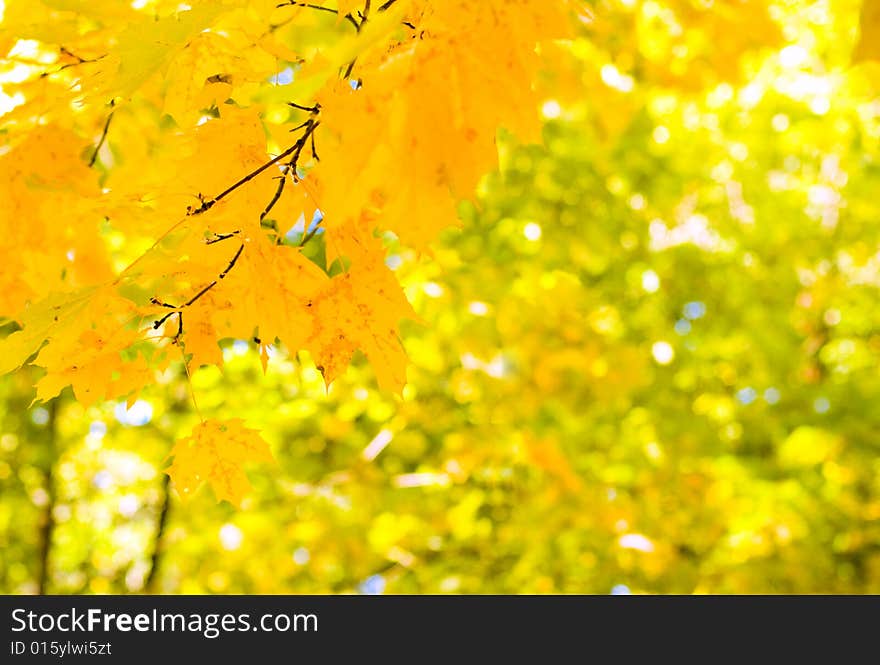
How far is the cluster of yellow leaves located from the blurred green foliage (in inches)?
50.2

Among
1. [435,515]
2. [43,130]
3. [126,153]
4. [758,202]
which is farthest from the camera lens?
[758,202]

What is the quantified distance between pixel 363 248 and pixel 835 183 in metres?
3.53

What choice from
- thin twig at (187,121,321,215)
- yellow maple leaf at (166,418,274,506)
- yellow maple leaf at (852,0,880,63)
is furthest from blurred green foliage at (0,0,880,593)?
yellow maple leaf at (852,0,880,63)

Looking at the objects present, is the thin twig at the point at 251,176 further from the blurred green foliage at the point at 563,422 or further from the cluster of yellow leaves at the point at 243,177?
the blurred green foliage at the point at 563,422

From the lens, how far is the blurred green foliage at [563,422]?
2568 millimetres

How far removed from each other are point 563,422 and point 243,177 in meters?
1.95

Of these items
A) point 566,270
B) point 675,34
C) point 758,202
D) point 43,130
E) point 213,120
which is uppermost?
point 675,34

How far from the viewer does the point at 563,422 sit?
Result: 2.69m

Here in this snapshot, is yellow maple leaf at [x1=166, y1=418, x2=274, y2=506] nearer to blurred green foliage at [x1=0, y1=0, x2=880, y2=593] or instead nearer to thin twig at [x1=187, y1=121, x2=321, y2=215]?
thin twig at [x1=187, y1=121, x2=321, y2=215]

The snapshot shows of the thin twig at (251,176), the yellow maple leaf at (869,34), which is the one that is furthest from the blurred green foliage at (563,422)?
the yellow maple leaf at (869,34)

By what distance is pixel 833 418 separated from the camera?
2.59 metres

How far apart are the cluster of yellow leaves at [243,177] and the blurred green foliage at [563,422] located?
4.18ft

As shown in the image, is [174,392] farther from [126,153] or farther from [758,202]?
[758,202]
